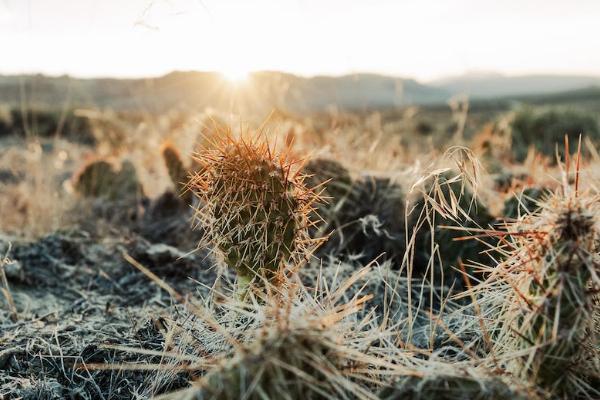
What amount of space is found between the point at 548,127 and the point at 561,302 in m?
10.5

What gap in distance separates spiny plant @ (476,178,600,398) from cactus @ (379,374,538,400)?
0.45 feet

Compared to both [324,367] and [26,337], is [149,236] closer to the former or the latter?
[26,337]

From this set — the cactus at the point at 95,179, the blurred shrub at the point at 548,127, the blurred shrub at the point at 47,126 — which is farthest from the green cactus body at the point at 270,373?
the blurred shrub at the point at 47,126

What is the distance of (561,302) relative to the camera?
1601mm

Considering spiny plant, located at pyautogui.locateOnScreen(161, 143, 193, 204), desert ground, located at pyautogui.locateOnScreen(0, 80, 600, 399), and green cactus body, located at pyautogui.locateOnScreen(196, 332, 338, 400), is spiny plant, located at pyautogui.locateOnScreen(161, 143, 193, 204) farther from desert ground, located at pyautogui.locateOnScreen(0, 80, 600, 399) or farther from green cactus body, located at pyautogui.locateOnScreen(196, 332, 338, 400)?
green cactus body, located at pyautogui.locateOnScreen(196, 332, 338, 400)

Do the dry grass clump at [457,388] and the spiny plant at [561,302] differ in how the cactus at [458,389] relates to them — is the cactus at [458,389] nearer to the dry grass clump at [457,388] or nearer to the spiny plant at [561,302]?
the dry grass clump at [457,388]

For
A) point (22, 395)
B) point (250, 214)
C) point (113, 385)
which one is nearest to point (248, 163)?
point (250, 214)

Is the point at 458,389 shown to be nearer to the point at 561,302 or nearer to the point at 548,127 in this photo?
the point at 561,302

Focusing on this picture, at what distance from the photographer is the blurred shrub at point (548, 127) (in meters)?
10.4

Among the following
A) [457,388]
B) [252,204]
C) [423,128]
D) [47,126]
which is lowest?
[423,128]

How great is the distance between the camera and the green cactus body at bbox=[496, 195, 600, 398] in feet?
5.20

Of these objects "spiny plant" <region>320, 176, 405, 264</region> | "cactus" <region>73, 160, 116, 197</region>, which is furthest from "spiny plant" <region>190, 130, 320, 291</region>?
"cactus" <region>73, 160, 116, 197</region>

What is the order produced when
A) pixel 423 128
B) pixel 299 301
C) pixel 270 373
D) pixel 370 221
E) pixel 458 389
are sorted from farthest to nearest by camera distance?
pixel 423 128 < pixel 370 221 < pixel 299 301 < pixel 458 389 < pixel 270 373

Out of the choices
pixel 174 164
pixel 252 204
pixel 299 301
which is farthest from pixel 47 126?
pixel 299 301
